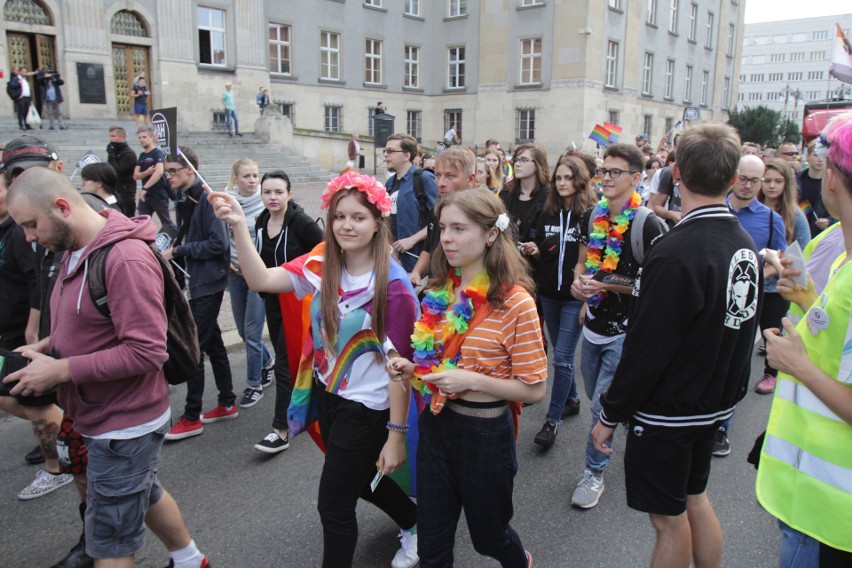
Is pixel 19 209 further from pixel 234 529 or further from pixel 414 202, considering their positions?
pixel 414 202

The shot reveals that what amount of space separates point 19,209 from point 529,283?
205 cm

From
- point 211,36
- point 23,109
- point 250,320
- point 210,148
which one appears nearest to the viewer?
point 250,320

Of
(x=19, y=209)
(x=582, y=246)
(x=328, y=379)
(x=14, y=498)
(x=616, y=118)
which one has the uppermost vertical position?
(x=616, y=118)

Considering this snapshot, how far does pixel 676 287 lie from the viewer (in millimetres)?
2248

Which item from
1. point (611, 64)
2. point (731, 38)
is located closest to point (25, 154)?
point (611, 64)

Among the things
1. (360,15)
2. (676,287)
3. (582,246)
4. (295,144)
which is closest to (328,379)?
(676,287)

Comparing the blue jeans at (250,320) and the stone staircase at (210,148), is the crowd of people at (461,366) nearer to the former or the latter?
the blue jeans at (250,320)

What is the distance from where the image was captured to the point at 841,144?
1771 mm

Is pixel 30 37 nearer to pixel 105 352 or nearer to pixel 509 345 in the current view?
pixel 105 352

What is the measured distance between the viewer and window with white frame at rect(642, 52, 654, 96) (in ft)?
118

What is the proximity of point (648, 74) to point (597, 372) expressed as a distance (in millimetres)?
37205

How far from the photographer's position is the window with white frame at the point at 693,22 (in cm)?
3981

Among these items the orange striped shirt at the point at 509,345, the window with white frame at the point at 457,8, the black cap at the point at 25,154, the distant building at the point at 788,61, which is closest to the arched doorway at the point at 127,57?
the window with white frame at the point at 457,8

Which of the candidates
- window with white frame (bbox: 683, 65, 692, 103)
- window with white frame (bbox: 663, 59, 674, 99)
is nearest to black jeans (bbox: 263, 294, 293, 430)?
window with white frame (bbox: 663, 59, 674, 99)
